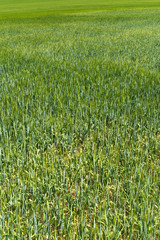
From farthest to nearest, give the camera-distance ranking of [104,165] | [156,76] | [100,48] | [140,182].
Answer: [100,48] < [156,76] < [104,165] < [140,182]

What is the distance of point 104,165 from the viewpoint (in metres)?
2.57

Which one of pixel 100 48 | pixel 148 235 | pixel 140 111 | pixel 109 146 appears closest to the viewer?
pixel 148 235

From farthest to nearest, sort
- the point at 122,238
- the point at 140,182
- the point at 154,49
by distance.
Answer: the point at 154,49 → the point at 140,182 → the point at 122,238

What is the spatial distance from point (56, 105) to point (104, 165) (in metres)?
1.59

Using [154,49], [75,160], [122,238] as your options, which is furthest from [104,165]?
[154,49]

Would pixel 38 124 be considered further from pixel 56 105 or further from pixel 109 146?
pixel 109 146

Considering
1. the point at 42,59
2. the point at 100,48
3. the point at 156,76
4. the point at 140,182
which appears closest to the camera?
the point at 140,182

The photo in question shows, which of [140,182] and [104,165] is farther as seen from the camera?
[104,165]

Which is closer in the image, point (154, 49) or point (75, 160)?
point (75, 160)

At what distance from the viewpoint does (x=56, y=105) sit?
3.96 metres

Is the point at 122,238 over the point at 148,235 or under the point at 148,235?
under

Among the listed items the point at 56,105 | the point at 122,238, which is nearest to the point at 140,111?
the point at 56,105

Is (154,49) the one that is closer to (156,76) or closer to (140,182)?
(156,76)

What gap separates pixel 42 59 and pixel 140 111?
3840 mm
